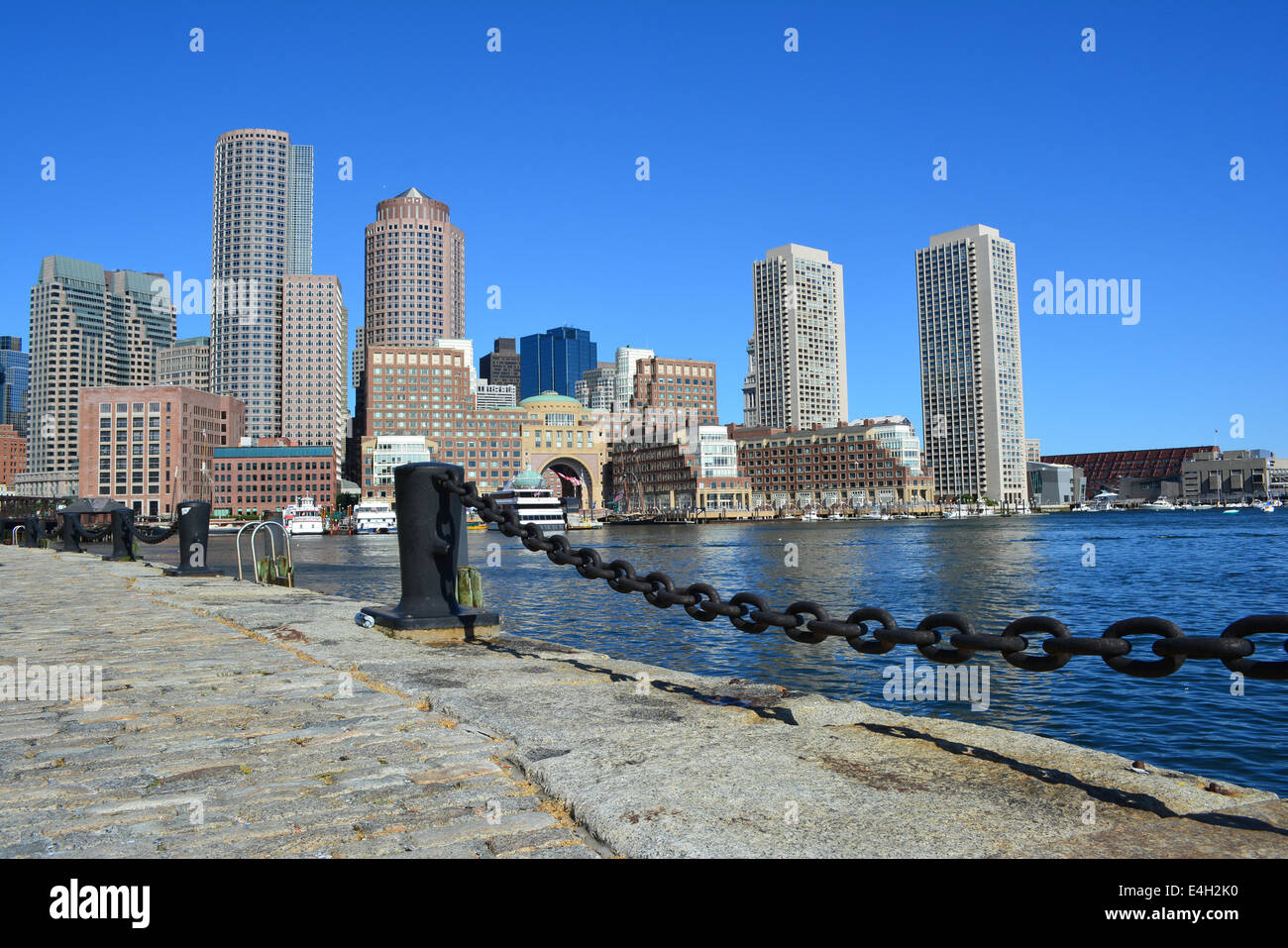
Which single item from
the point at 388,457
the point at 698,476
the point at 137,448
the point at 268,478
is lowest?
the point at 698,476

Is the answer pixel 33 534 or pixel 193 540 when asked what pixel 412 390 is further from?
pixel 193 540

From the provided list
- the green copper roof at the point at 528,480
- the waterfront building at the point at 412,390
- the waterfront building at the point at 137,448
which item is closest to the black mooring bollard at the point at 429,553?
the green copper roof at the point at 528,480

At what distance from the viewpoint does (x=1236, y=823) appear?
2.95 meters

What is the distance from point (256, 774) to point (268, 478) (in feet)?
604

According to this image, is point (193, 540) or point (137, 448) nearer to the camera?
point (193, 540)

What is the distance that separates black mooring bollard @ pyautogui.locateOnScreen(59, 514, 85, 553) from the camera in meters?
29.9

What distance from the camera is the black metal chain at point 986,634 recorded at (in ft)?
10.1

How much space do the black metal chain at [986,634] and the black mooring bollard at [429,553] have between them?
1922 millimetres

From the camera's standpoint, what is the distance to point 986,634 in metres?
3.78

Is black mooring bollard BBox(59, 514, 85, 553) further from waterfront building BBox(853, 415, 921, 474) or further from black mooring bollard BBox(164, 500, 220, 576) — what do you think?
waterfront building BBox(853, 415, 921, 474)

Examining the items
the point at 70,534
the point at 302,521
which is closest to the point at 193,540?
the point at 70,534

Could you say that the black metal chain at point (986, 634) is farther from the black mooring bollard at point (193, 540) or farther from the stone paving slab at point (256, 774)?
the black mooring bollard at point (193, 540)
